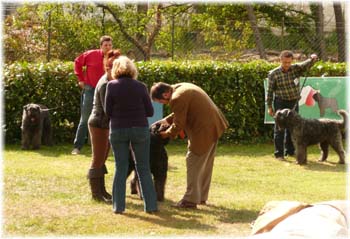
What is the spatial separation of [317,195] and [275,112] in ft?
10.4

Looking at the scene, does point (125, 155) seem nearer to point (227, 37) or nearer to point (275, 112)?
point (275, 112)

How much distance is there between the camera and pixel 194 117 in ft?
24.7

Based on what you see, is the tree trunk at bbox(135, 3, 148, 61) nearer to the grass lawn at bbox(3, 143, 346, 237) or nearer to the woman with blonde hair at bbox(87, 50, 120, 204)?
the grass lawn at bbox(3, 143, 346, 237)

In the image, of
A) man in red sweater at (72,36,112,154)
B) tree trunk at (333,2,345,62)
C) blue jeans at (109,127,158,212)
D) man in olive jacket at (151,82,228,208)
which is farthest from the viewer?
tree trunk at (333,2,345,62)

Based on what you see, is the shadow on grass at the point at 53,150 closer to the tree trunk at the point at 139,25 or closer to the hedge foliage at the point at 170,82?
the hedge foliage at the point at 170,82

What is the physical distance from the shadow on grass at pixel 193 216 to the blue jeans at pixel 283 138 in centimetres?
404

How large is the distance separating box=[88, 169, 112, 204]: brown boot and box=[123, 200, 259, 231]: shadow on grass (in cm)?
34

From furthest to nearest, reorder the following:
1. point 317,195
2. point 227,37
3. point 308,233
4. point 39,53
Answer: point 227,37 → point 39,53 → point 317,195 → point 308,233

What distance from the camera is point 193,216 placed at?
7.19 meters

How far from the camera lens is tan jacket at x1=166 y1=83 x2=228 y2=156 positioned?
24.3ft

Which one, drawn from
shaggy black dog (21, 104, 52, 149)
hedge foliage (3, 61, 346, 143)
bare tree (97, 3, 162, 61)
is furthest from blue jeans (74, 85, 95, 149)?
bare tree (97, 3, 162, 61)

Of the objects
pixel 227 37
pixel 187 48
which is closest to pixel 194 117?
pixel 187 48

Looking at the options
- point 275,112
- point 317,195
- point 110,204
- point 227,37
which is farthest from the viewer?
point 227,37

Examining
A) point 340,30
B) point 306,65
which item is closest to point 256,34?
point 340,30
